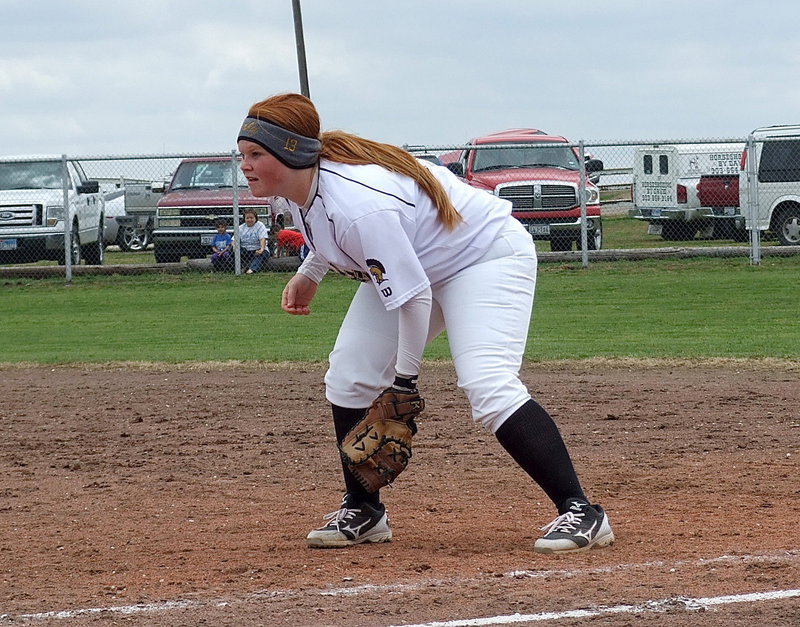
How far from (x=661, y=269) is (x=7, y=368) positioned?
428 inches

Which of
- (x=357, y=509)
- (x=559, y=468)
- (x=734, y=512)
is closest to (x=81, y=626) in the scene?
(x=357, y=509)

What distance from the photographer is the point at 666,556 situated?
4.86 m

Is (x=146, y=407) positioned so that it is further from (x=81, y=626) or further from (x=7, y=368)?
(x=81, y=626)

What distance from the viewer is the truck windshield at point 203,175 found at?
69.3 feet

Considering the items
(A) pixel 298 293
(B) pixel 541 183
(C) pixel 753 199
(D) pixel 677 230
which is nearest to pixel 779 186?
(C) pixel 753 199

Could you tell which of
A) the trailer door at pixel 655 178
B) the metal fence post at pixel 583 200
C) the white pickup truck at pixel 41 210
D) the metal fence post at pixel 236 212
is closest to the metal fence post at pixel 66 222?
the white pickup truck at pixel 41 210

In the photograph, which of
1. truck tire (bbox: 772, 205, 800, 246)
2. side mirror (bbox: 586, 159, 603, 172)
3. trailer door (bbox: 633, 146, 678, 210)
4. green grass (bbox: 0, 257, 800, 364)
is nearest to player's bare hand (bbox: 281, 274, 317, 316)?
green grass (bbox: 0, 257, 800, 364)

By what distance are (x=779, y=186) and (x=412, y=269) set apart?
57.8ft

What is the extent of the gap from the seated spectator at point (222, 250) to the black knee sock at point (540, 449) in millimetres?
15577

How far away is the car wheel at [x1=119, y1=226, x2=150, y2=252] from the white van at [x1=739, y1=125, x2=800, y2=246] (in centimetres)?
1444

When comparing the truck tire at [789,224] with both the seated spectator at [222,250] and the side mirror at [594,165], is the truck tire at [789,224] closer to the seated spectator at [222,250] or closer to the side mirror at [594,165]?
the side mirror at [594,165]

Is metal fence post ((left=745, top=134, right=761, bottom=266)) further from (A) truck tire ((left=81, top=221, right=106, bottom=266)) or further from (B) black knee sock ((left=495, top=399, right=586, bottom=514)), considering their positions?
(B) black knee sock ((left=495, top=399, right=586, bottom=514))

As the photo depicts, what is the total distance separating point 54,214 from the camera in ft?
66.2

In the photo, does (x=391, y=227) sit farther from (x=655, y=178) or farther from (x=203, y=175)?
(x=655, y=178)
